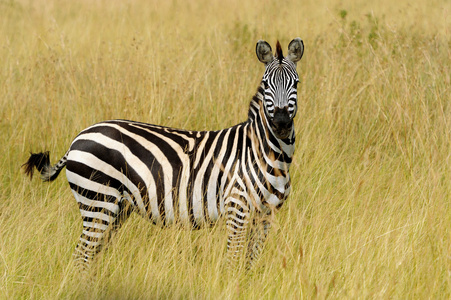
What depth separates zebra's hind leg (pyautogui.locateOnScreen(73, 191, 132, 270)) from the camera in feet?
12.1

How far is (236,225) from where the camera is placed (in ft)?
11.8

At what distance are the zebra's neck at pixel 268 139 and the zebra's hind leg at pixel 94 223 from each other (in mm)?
1086

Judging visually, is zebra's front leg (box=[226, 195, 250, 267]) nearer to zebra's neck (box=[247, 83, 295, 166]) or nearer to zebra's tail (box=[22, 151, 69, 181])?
zebra's neck (box=[247, 83, 295, 166])

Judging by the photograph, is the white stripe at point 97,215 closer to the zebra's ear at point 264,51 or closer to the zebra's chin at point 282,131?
the zebra's chin at point 282,131

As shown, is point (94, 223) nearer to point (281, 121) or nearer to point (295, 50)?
point (281, 121)

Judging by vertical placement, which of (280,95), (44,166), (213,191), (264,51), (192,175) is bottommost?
(213,191)

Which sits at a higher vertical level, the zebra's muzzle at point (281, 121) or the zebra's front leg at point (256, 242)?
A: the zebra's muzzle at point (281, 121)

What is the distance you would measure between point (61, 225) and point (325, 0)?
8.06m

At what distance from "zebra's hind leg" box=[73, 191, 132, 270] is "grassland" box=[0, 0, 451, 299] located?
4.3 inches

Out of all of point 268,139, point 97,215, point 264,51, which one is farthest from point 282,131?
point 97,215

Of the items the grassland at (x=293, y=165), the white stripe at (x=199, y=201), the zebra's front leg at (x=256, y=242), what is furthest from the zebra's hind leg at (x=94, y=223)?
the zebra's front leg at (x=256, y=242)

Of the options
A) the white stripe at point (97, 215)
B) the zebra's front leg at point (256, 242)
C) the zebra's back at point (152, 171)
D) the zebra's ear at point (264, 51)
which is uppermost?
the zebra's ear at point (264, 51)

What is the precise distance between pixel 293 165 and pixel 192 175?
145 centimetres

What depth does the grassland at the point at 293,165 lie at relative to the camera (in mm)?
3350
